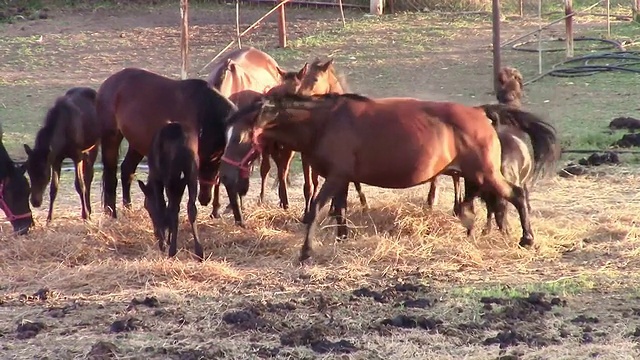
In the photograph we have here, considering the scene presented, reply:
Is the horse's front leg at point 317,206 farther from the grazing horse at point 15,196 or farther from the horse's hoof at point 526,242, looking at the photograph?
the grazing horse at point 15,196

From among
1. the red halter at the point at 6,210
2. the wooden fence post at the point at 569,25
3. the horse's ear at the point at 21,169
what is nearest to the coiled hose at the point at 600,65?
the wooden fence post at the point at 569,25

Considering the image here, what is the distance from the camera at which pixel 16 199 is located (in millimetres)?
8406

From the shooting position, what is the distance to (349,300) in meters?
6.21

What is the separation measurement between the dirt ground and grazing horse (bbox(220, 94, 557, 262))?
1.46 feet

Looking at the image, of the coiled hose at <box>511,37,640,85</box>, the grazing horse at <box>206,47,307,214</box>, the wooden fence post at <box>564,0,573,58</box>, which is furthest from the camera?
the wooden fence post at <box>564,0,573,58</box>

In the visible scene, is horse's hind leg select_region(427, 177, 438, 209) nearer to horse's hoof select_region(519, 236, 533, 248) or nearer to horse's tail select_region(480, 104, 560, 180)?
horse's tail select_region(480, 104, 560, 180)

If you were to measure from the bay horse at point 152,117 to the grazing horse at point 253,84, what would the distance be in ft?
0.88

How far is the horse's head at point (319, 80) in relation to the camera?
8462 mm

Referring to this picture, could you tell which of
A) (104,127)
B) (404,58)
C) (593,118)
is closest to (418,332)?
(104,127)

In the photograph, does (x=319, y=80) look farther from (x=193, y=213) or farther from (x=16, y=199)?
(x=16, y=199)

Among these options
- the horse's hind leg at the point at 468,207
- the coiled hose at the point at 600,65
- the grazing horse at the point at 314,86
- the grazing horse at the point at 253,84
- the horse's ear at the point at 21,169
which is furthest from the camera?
the coiled hose at the point at 600,65

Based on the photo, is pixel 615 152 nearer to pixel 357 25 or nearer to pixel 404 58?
pixel 404 58

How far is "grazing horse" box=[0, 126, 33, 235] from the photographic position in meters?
8.27

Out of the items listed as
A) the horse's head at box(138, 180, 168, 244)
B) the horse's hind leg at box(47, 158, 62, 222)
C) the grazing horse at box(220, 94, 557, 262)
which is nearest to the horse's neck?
the grazing horse at box(220, 94, 557, 262)
